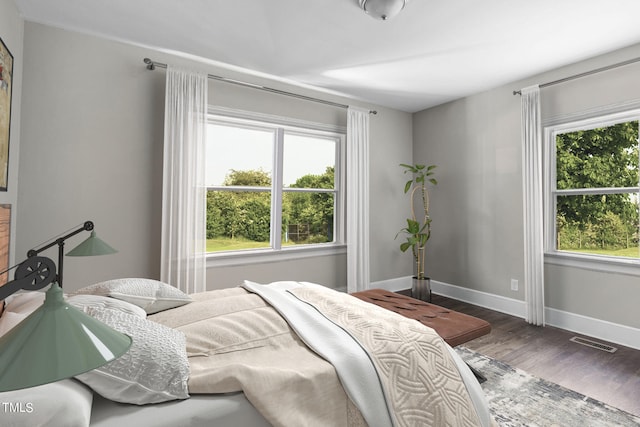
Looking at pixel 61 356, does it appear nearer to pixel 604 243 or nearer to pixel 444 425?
pixel 444 425

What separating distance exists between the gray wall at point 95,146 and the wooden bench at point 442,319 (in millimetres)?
1688

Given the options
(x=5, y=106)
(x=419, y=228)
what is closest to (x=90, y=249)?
(x=5, y=106)

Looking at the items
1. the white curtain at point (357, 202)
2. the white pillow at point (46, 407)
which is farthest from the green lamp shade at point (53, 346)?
the white curtain at point (357, 202)

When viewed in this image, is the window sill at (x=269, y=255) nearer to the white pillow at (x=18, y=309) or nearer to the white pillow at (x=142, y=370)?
the white pillow at (x=18, y=309)

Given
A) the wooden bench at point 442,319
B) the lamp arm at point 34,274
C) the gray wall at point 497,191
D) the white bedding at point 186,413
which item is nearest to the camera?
the lamp arm at point 34,274

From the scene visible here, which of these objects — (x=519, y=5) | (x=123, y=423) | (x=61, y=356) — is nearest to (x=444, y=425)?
(x=123, y=423)

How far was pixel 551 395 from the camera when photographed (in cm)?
216

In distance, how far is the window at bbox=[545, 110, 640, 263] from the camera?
9.93 feet

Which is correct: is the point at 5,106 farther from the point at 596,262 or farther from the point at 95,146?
the point at 596,262

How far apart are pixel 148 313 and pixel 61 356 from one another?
5.03 feet

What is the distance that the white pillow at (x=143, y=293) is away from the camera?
1.75 meters

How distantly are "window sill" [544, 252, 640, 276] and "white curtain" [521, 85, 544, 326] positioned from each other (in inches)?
6.4

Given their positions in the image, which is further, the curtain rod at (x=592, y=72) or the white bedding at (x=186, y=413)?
Answer: the curtain rod at (x=592, y=72)

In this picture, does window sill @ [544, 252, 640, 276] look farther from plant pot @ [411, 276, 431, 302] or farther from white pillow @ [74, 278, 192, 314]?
white pillow @ [74, 278, 192, 314]
